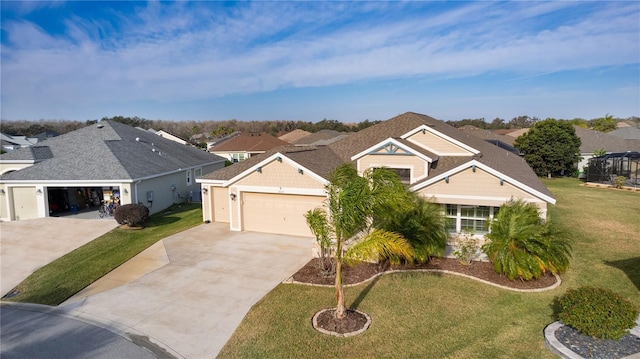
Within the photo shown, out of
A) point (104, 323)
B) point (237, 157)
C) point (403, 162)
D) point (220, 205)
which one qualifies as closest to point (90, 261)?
point (104, 323)

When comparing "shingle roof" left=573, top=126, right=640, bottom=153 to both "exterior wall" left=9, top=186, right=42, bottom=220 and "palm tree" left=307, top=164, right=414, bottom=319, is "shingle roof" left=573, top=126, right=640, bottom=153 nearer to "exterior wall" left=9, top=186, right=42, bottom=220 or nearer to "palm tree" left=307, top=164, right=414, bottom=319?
"palm tree" left=307, top=164, right=414, bottom=319

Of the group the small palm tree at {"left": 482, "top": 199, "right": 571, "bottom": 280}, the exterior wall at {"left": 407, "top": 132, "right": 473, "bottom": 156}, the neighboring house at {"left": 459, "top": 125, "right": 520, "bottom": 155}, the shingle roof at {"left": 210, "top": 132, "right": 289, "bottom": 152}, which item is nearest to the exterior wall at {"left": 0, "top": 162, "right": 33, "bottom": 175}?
the shingle roof at {"left": 210, "top": 132, "right": 289, "bottom": 152}

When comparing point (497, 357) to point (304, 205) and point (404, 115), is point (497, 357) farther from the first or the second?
point (404, 115)

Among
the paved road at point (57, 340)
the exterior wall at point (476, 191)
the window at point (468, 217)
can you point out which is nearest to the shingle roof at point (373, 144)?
the exterior wall at point (476, 191)

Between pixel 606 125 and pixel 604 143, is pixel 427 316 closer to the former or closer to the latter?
pixel 604 143

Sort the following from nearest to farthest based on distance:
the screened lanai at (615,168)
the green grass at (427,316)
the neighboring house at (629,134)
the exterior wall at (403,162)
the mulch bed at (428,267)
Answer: the green grass at (427,316)
the mulch bed at (428,267)
the exterior wall at (403,162)
the screened lanai at (615,168)
the neighboring house at (629,134)

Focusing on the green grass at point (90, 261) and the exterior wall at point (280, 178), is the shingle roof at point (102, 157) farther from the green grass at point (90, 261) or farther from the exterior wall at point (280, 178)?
the exterior wall at point (280, 178)
